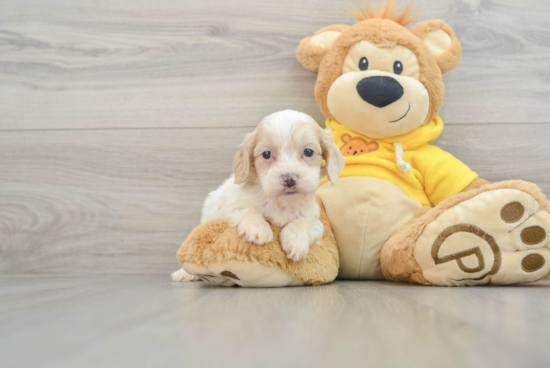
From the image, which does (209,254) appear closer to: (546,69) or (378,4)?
(378,4)

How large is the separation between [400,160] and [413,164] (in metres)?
0.09

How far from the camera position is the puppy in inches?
37.0

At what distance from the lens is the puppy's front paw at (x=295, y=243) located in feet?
3.10

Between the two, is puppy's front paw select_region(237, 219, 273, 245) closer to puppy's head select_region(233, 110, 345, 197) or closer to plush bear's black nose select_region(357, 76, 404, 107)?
puppy's head select_region(233, 110, 345, 197)

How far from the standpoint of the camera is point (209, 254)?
3.03 ft

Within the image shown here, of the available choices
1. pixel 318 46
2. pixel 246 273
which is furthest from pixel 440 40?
pixel 246 273

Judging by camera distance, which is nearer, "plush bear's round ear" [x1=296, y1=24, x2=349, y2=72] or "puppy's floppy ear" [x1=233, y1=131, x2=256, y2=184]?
"puppy's floppy ear" [x1=233, y1=131, x2=256, y2=184]

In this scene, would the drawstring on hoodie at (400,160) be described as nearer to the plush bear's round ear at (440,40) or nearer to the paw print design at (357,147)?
the paw print design at (357,147)

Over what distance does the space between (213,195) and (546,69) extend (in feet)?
4.33

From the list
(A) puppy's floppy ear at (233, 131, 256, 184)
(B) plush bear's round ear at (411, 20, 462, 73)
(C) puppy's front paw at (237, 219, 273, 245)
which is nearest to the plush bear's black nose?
(B) plush bear's round ear at (411, 20, 462, 73)

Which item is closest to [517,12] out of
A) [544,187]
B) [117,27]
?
[544,187]

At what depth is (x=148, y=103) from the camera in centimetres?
150

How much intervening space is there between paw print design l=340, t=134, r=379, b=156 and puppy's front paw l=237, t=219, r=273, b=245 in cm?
42

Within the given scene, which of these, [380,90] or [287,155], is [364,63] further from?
[287,155]
